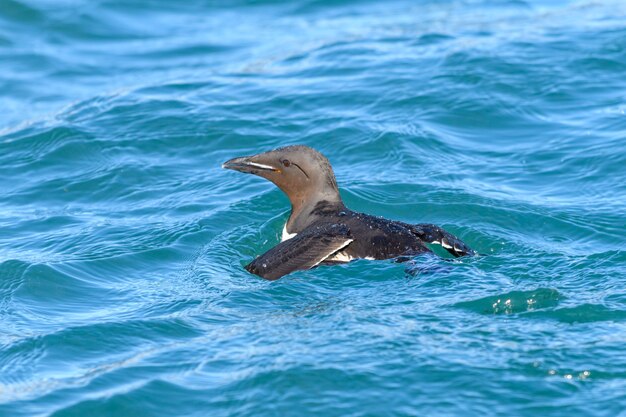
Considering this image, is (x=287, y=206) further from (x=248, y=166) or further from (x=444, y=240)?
(x=444, y=240)

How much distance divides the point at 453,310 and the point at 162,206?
3898 mm

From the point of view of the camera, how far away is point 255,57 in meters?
14.4

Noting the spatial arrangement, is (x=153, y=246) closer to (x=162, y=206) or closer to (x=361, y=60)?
(x=162, y=206)

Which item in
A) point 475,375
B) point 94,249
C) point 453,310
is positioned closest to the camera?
point 475,375

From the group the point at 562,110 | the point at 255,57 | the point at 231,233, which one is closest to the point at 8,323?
the point at 231,233

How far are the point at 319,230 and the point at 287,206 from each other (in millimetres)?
2016

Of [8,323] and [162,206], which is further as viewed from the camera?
[162,206]

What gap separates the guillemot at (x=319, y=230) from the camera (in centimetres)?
736

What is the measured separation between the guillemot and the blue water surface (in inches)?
6.4

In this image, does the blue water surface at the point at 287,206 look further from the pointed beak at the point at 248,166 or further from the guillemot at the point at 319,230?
the pointed beak at the point at 248,166

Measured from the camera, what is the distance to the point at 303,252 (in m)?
7.36

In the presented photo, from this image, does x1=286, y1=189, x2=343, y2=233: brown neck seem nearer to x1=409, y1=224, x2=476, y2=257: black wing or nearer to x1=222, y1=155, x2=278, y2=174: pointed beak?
x1=222, y1=155, x2=278, y2=174: pointed beak

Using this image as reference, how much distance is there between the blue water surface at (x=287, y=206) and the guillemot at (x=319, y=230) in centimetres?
16

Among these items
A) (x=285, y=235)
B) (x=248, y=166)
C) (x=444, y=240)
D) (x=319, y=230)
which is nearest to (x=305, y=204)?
(x=285, y=235)
